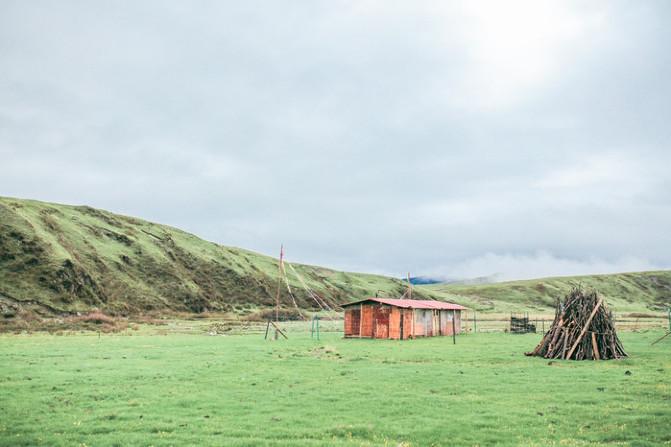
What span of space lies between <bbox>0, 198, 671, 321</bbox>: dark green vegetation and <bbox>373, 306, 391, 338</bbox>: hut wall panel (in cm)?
3211

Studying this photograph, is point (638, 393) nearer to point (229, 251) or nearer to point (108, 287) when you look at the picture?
point (108, 287)

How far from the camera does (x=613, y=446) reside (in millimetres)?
13867

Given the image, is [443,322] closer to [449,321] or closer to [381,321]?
[449,321]

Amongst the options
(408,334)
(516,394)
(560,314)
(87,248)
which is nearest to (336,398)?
(516,394)

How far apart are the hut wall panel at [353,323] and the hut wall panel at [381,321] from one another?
6.77ft

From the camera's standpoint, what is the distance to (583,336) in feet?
120

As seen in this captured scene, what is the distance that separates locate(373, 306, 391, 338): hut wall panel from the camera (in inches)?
2167

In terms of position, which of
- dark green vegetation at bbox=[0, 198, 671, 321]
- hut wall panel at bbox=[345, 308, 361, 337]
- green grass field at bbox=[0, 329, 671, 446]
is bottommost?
green grass field at bbox=[0, 329, 671, 446]

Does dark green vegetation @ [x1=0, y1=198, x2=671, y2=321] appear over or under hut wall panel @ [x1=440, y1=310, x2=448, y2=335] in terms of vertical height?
over

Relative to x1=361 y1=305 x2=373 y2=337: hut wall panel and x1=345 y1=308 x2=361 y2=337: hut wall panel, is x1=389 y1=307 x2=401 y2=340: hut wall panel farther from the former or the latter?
x1=345 y1=308 x2=361 y2=337: hut wall panel

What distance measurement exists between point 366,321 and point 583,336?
79.9 ft

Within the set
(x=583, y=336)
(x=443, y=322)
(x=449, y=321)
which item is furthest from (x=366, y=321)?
(x=583, y=336)

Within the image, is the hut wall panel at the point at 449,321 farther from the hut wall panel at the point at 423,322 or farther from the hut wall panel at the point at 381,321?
the hut wall panel at the point at 381,321

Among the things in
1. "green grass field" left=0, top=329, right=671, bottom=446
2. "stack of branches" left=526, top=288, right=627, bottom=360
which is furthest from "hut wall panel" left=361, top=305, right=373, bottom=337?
"stack of branches" left=526, top=288, right=627, bottom=360
